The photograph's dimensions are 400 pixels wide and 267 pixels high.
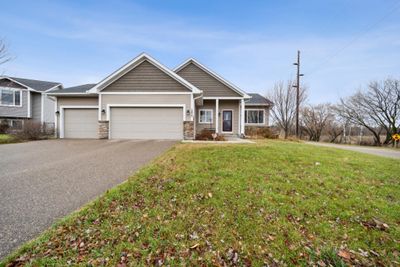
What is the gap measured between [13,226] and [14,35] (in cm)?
1752

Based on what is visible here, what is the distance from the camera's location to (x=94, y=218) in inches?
103

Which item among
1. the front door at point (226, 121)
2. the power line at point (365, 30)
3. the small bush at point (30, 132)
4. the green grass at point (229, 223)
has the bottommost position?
the green grass at point (229, 223)

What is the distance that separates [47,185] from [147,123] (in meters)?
7.68

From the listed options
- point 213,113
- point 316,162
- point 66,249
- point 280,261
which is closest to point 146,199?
point 66,249

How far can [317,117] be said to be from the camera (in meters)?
26.6

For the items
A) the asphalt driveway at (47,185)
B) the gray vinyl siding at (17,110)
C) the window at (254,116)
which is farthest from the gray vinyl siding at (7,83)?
the window at (254,116)

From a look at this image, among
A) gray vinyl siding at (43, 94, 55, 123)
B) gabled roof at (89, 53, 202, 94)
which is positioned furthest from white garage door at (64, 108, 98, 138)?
gray vinyl siding at (43, 94, 55, 123)

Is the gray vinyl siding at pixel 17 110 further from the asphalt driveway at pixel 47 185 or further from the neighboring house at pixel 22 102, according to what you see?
the asphalt driveway at pixel 47 185

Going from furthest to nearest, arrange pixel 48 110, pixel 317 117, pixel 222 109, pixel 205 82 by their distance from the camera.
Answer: pixel 317 117 → pixel 48 110 → pixel 222 109 → pixel 205 82

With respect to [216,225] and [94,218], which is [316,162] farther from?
Result: [94,218]

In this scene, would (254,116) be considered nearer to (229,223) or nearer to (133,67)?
(133,67)

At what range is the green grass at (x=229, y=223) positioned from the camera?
201 centimetres

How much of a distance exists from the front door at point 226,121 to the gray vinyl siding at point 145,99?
5.57 metres

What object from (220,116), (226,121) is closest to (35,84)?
(220,116)
